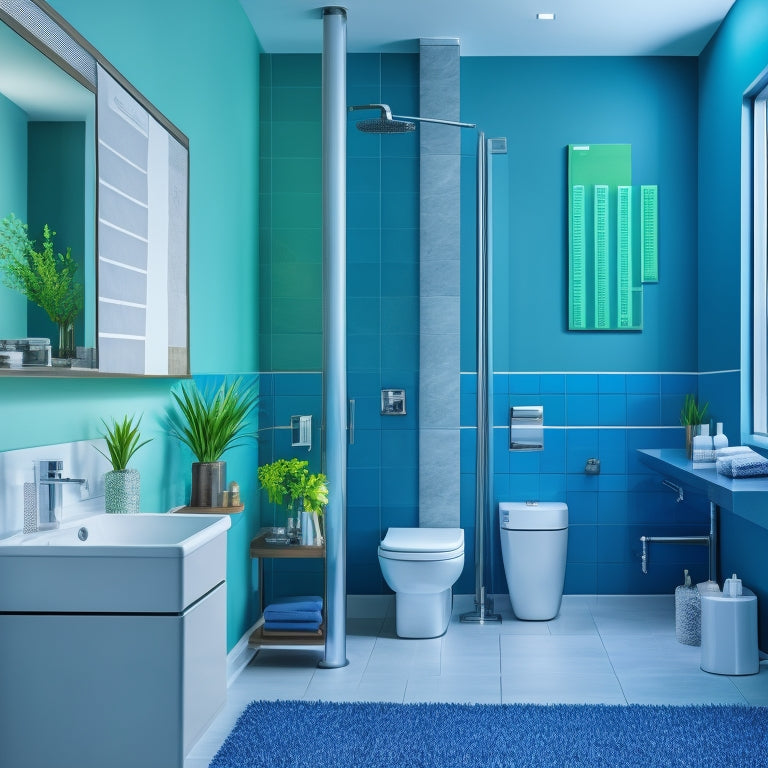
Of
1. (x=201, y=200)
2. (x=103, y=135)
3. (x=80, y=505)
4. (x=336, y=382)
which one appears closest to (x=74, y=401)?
(x=80, y=505)

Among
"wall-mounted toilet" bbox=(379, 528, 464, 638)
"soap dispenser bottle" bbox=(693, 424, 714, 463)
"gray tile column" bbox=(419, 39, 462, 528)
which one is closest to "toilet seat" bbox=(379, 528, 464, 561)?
"wall-mounted toilet" bbox=(379, 528, 464, 638)

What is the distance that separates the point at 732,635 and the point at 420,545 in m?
1.40

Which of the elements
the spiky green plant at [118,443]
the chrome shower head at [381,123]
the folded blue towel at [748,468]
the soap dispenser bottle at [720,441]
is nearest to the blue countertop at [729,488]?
the folded blue towel at [748,468]

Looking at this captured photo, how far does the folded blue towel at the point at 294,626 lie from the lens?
14.0 ft

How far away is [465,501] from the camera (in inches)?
202

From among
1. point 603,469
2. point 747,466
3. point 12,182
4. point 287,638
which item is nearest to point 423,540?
point 287,638

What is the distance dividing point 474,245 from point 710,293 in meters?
1.26

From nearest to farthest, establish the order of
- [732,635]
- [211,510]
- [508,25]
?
1. [211,510]
2. [732,635]
3. [508,25]

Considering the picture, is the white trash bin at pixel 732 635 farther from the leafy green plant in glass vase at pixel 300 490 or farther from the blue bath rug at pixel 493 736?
the leafy green plant in glass vase at pixel 300 490

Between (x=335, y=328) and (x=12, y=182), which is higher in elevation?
(x=12, y=182)

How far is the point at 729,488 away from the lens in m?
3.55

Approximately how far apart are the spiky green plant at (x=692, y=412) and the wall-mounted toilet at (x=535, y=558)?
0.80 m

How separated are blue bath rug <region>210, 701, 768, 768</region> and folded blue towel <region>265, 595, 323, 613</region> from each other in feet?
1.95

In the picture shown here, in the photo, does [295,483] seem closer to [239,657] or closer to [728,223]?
[239,657]
